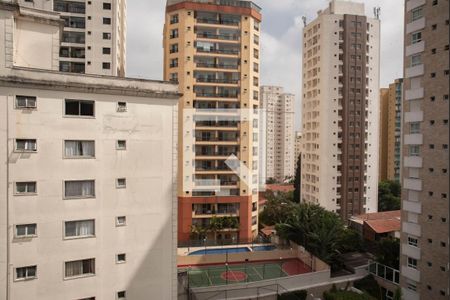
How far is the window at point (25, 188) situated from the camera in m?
14.5

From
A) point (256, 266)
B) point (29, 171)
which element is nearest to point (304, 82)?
point (256, 266)

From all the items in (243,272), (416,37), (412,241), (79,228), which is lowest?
(243,272)

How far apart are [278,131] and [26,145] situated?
303 ft

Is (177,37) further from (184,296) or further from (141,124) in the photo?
(184,296)

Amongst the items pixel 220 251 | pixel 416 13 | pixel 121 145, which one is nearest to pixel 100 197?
pixel 121 145

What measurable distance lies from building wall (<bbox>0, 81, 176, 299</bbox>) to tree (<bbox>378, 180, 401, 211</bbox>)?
171ft

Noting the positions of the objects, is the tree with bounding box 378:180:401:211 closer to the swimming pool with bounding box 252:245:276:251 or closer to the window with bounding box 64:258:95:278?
the swimming pool with bounding box 252:245:276:251

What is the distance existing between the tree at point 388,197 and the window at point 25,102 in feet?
193

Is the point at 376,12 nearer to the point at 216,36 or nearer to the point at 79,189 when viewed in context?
the point at 216,36

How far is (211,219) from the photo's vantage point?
4088 cm

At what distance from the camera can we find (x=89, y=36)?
1613 inches

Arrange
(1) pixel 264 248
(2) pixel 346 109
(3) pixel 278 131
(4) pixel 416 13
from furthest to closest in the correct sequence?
(3) pixel 278 131 → (2) pixel 346 109 → (1) pixel 264 248 → (4) pixel 416 13

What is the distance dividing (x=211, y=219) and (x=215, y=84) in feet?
54.6

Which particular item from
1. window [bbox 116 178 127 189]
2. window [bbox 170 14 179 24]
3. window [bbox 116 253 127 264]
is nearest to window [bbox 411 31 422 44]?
window [bbox 116 178 127 189]
